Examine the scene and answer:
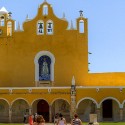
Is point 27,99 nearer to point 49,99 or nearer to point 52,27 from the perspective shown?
point 49,99

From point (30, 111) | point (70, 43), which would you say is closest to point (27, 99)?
point (30, 111)

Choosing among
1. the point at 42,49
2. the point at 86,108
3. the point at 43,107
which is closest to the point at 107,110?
the point at 86,108

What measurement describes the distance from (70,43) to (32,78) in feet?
16.7

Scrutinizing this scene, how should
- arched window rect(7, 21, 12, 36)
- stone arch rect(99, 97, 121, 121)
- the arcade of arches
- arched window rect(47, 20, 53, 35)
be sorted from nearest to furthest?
stone arch rect(99, 97, 121, 121) < the arcade of arches < arched window rect(47, 20, 53, 35) < arched window rect(7, 21, 12, 36)

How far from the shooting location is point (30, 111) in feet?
134

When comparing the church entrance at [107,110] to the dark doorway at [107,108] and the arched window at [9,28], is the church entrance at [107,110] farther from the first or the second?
the arched window at [9,28]

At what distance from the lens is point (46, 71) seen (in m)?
43.7

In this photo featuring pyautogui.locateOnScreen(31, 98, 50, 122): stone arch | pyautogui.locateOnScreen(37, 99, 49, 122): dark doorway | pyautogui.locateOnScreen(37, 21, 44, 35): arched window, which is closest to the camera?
pyautogui.locateOnScreen(31, 98, 50, 122): stone arch

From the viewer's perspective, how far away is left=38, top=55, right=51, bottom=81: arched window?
→ 43375mm

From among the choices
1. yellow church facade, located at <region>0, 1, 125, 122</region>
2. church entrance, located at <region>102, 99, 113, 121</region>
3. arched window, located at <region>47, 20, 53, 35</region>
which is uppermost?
arched window, located at <region>47, 20, 53, 35</region>

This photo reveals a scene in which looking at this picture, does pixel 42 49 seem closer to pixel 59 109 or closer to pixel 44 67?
pixel 44 67

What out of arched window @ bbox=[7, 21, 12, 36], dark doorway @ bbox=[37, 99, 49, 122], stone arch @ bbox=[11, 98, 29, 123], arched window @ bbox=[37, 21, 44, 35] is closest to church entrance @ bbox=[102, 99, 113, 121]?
dark doorway @ bbox=[37, 99, 49, 122]

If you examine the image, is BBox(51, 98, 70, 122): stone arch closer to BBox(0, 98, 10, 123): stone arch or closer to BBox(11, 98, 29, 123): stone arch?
BBox(11, 98, 29, 123): stone arch

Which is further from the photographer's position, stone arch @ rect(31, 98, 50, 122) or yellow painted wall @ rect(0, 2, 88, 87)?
yellow painted wall @ rect(0, 2, 88, 87)
